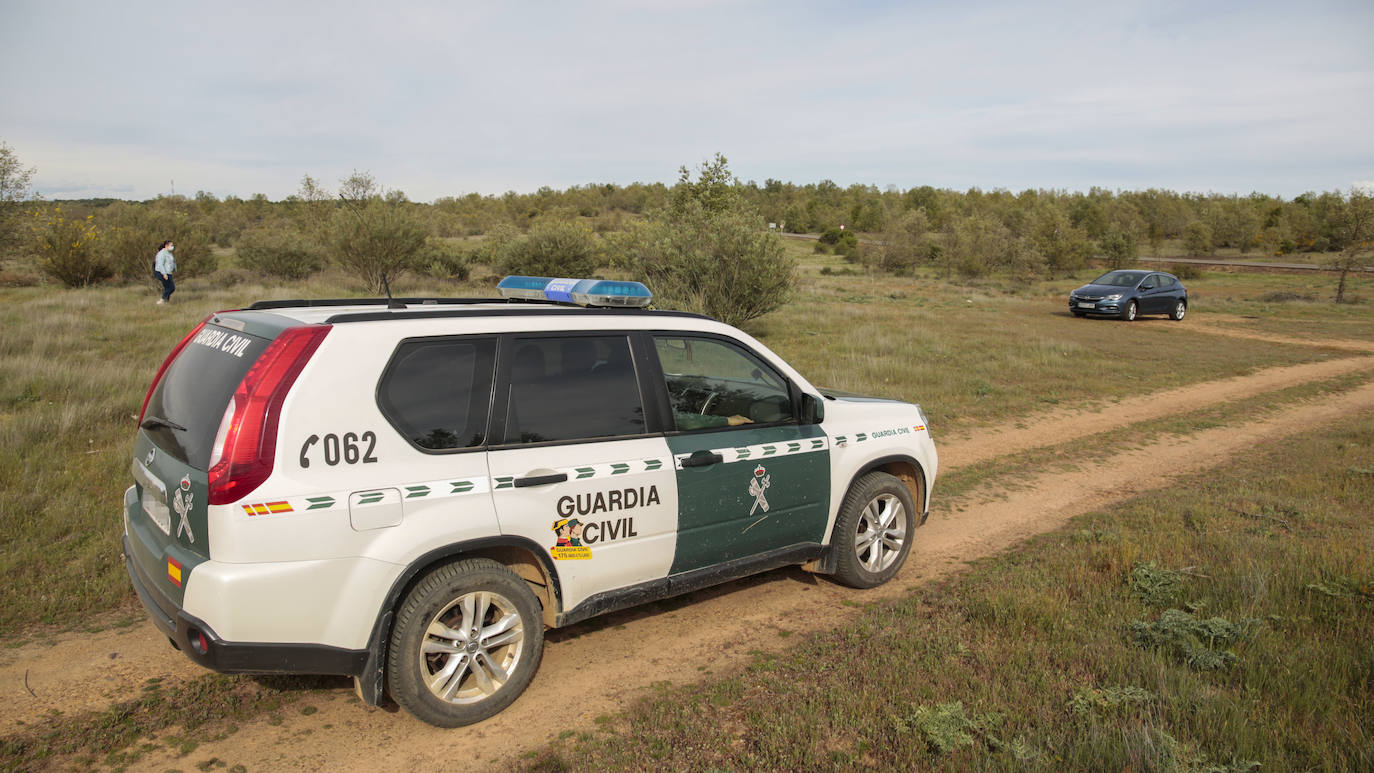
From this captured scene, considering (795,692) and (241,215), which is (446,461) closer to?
(795,692)

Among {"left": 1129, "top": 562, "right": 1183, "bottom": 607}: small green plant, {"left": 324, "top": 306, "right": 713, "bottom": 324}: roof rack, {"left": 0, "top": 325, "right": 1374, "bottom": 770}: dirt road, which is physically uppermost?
{"left": 324, "top": 306, "right": 713, "bottom": 324}: roof rack

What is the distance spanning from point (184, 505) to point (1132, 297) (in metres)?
27.7

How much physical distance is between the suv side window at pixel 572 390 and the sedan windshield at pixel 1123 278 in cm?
2630

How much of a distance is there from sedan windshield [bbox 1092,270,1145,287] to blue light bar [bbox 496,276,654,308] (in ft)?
84.7

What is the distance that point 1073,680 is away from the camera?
3.72 meters

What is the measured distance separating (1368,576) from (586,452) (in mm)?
4775

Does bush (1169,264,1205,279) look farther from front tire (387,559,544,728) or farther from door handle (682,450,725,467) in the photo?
front tire (387,559,544,728)

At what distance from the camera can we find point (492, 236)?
3734 cm

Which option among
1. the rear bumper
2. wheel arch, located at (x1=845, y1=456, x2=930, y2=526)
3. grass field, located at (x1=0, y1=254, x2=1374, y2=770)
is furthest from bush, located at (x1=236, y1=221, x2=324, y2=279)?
the rear bumper

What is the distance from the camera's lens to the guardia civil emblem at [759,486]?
14.5 feet

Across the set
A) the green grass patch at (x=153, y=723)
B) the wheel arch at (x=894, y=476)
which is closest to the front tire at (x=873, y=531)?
the wheel arch at (x=894, y=476)

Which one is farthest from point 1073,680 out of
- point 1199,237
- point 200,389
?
point 1199,237

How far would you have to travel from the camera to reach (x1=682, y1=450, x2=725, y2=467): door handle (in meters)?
4.12

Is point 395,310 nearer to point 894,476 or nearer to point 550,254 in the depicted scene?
point 894,476
